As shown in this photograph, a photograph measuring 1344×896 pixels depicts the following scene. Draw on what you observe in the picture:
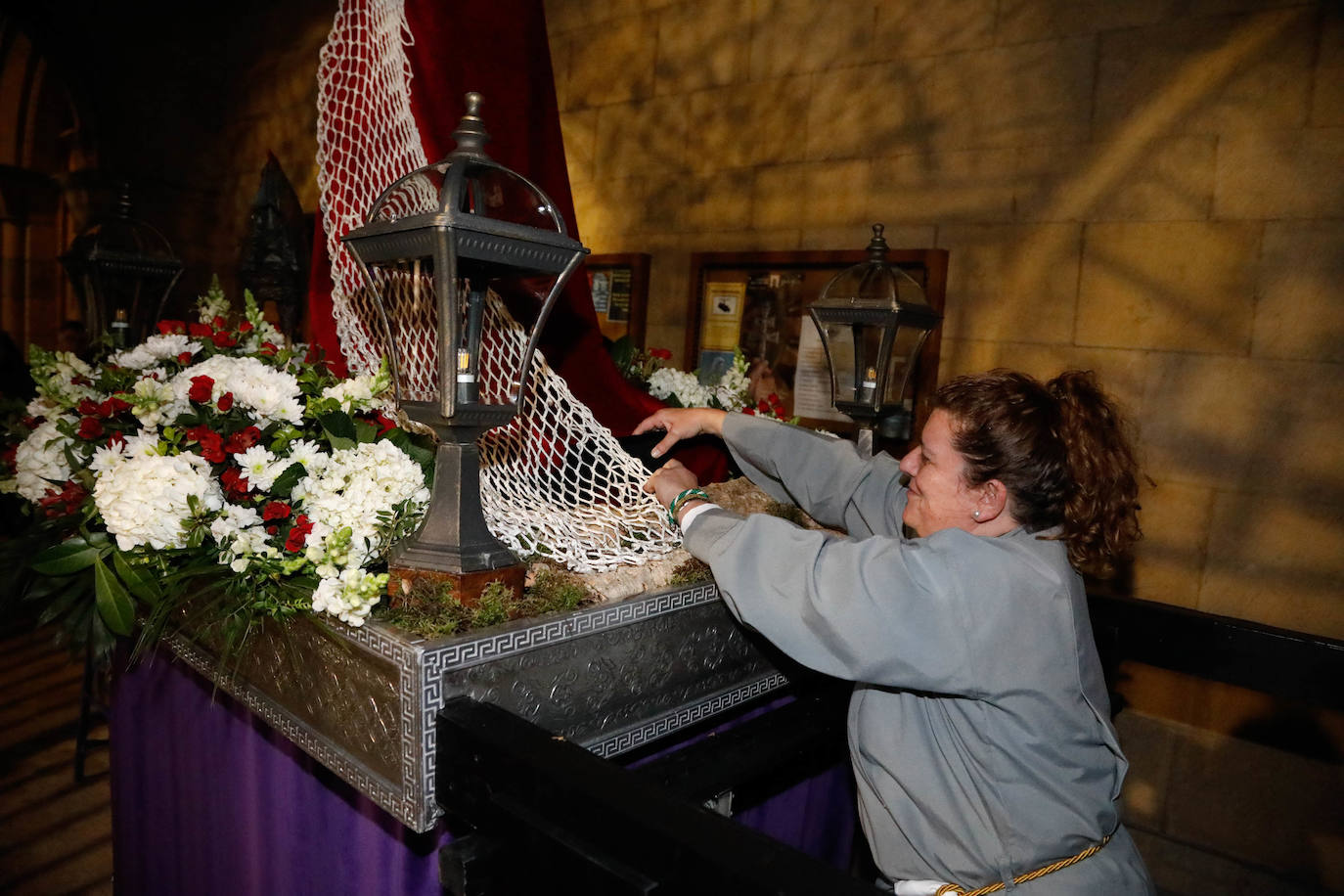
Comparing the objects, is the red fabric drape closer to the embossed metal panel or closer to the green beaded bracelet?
the green beaded bracelet

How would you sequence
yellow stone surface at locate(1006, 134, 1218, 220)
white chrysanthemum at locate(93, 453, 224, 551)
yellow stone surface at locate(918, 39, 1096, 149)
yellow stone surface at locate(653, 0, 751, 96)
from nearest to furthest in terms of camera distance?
white chrysanthemum at locate(93, 453, 224, 551) → yellow stone surface at locate(1006, 134, 1218, 220) → yellow stone surface at locate(918, 39, 1096, 149) → yellow stone surface at locate(653, 0, 751, 96)

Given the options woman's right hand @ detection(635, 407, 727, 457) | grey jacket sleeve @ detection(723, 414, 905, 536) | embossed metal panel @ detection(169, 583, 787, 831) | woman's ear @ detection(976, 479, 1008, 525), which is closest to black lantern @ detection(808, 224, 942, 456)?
grey jacket sleeve @ detection(723, 414, 905, 536)

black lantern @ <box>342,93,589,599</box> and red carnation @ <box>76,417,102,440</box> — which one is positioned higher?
black lantern @ <box>342,93,589,599</box>

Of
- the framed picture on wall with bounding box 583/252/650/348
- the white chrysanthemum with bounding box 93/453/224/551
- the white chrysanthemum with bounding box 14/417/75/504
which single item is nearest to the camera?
the white chrysanthemum with bounding box 93/453/224/551

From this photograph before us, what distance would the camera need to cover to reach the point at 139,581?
1.47 meters

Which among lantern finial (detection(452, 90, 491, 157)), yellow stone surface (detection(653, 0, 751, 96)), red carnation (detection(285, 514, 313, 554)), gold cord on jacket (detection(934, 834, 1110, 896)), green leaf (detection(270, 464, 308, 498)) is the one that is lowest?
gold cord on jacket (detection(934, 834, 1110, 896))

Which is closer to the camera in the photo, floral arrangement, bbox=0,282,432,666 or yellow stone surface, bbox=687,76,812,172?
floral arrangement, bbox=0,282,432,666

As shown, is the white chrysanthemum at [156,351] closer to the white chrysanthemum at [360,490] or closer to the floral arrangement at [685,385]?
the white chrysanthemum at [360,490]

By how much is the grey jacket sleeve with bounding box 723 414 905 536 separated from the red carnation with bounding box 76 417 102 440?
53.8 inches

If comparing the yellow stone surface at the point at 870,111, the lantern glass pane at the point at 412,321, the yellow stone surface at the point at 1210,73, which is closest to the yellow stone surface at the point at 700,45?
the yellow stone surface at the point at 870,111

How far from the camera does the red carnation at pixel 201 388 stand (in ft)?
4.88

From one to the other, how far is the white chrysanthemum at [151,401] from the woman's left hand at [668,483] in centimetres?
96

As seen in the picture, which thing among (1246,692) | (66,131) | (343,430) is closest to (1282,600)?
(1246,692)

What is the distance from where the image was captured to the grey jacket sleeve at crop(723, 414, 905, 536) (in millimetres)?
1882
